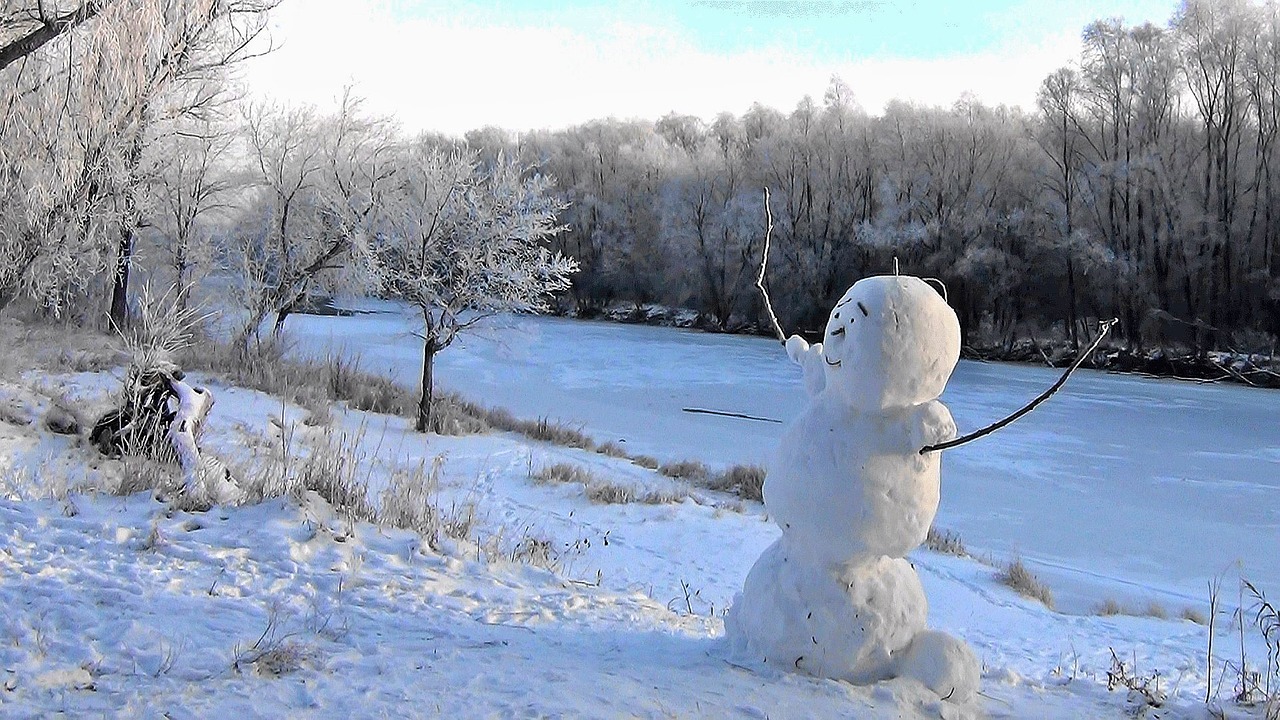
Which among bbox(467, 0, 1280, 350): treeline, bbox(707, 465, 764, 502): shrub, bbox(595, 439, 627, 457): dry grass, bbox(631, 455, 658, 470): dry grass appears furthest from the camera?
bbox(467, 0, 1280, 350): treeline

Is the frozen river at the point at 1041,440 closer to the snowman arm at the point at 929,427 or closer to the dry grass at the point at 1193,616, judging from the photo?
the dry grass at the point at 1193,616

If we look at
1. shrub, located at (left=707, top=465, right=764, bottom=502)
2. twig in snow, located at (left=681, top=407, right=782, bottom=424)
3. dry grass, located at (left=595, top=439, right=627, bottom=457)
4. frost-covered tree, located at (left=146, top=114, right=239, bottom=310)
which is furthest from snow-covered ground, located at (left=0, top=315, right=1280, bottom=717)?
frost-covered tree, located at (left=146, top=114, right=239, bottom=310)

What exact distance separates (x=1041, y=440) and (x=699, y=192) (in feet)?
84.1

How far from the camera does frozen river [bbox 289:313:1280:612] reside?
28.5 ft

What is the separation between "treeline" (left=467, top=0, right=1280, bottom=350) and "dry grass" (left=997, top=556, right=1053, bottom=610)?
1330cm

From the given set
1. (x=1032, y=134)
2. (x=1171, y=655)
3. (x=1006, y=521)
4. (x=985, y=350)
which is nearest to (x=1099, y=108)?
(x=1032, y=134)

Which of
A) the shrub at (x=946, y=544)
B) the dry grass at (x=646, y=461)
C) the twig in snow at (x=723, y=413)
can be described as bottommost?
the dry grass at (x=646, y=461)

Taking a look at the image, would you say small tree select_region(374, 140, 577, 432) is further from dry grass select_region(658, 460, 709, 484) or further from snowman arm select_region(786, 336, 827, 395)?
snowman arm select_region(786, 336, 827, 395)

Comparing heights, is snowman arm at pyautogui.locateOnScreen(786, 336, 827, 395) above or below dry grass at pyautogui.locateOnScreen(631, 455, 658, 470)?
above

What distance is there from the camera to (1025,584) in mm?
7086

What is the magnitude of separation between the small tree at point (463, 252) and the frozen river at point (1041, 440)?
0.77m

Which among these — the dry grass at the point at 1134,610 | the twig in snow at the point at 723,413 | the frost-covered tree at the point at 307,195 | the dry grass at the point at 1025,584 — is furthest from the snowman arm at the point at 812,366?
the frost-covered tree at the point at 307,195

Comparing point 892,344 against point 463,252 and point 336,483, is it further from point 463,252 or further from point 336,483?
point 463,252

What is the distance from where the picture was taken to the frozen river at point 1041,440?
28.5 ft
